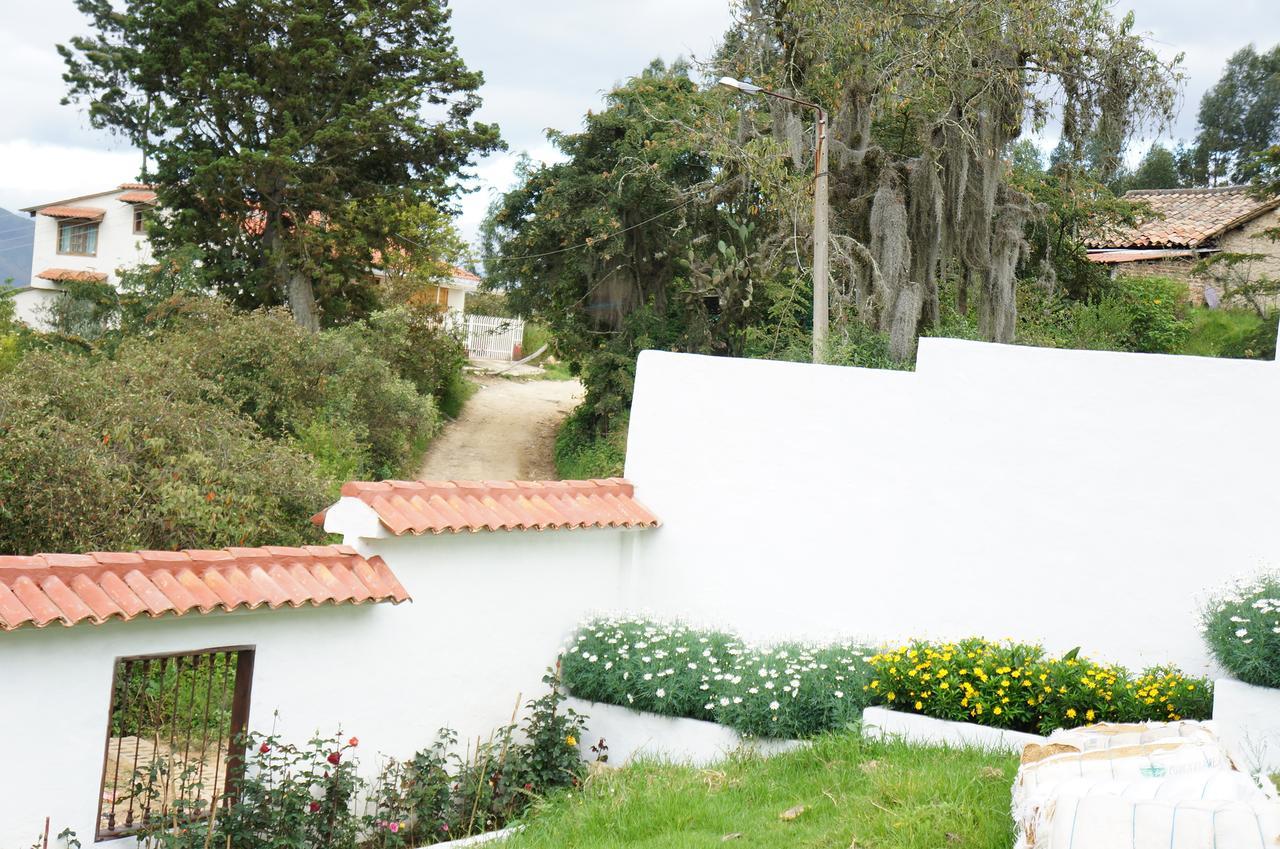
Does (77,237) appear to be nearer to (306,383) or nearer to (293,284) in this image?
(293,284)

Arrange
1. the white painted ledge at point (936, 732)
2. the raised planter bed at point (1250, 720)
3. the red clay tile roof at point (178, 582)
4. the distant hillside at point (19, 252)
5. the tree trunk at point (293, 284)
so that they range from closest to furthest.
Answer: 1. the red clay tile roof at point (178, 582)
2. the raised planter bed at point (1250, 720)
3. the white painted ledge at point (936, 732)
4. the tree trunk at point (293, 284)
5. the distant hillside at point (19, 252)

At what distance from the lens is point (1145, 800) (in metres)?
4.11

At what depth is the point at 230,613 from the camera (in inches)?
259

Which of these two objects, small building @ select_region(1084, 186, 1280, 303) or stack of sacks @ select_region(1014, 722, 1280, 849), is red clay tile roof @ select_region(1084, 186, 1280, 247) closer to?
small building @ select_region(1084, 186, 1280, 303)

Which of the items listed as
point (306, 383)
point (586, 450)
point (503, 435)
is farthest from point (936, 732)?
point (503, 435)

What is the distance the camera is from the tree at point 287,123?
21094 mm

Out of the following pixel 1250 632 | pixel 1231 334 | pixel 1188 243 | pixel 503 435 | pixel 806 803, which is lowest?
pixel 806 803

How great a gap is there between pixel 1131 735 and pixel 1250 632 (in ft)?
4.52

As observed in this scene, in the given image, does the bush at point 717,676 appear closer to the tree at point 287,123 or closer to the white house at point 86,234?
the tree at point 287,123

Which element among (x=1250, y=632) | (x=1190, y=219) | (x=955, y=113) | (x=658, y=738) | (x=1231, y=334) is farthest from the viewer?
(x=1190, y=219)

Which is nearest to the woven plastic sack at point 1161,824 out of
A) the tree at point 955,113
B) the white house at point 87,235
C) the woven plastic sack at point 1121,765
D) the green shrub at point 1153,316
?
the woven plastic sack at point 1121,765

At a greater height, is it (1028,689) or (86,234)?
(86,234)

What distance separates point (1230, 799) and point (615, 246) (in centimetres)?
1630

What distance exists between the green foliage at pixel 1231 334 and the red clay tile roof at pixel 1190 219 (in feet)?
6.83
